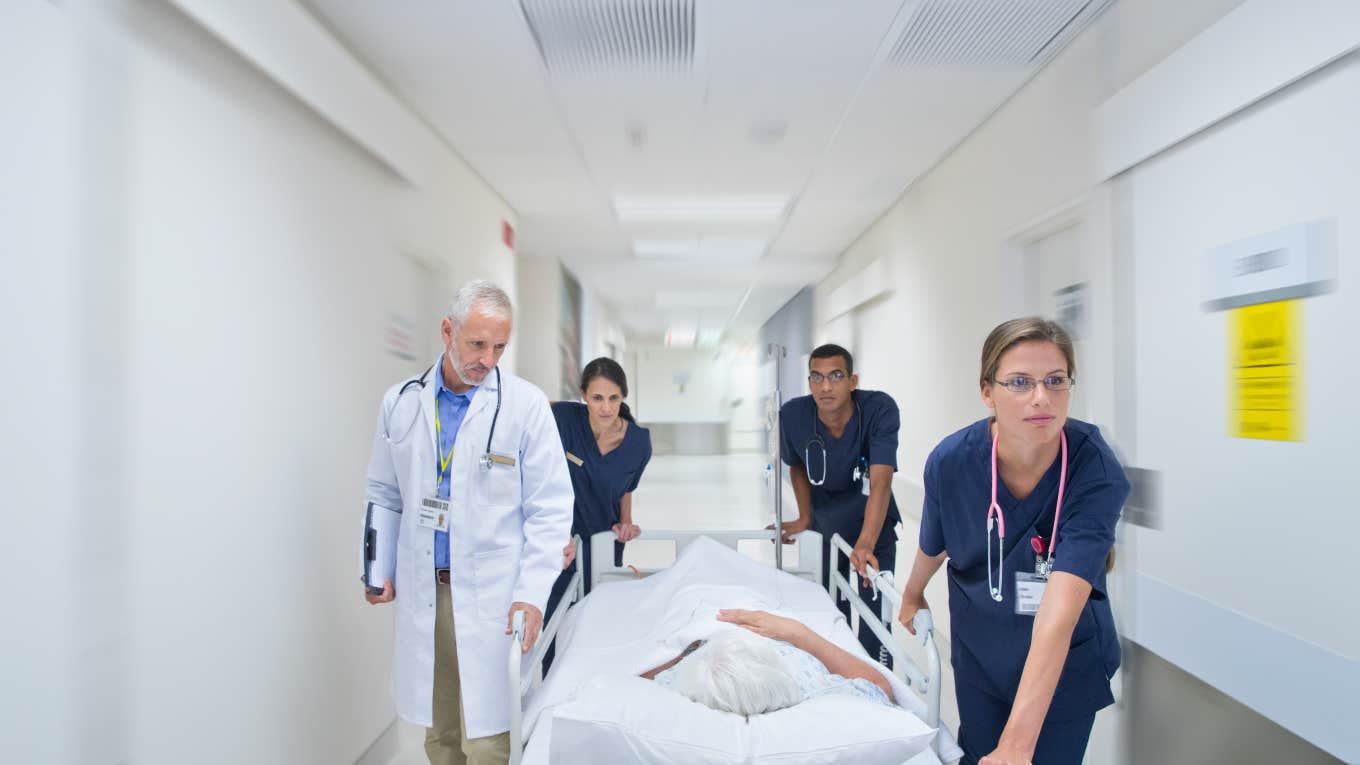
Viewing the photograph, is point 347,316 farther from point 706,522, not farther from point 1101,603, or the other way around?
point 706,522

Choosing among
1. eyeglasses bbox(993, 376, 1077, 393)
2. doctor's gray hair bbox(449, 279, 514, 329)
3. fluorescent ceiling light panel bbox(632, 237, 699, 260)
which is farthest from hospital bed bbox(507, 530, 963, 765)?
fluorescent ceiling light panel bbox(632, 237, 699, 260)

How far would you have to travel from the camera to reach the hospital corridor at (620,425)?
1357mm

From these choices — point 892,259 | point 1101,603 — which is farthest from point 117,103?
point 892,259

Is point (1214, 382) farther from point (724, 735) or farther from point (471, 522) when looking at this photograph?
point (471, 522)

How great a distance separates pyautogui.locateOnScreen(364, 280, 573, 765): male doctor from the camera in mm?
1779

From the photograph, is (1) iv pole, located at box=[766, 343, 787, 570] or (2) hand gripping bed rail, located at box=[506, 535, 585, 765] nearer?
(2) hand gripping bed rail, located at box=[506, 535, 585, 765]

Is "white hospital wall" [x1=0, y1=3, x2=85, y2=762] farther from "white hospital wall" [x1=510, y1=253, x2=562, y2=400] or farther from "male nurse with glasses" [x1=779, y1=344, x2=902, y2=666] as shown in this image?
"white hospital wall" [x1=510, y1=253, x2=562, y2=400]

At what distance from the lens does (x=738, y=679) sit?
1397 mm

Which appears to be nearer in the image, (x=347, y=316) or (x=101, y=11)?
(x=101, y=11)

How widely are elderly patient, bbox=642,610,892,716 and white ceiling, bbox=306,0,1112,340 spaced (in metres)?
1.93

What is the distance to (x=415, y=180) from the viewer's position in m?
3.08

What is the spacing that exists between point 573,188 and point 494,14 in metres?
2.12

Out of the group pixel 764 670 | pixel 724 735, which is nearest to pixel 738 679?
pixel 764 670

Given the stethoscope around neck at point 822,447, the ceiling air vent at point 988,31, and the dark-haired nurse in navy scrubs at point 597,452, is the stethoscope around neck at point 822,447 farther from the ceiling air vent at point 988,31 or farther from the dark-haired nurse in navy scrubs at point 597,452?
the ceiling air vent at point 988,31
